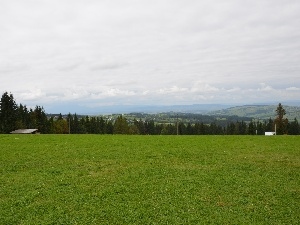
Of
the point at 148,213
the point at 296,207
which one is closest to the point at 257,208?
the point at 296,207

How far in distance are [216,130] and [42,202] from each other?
458 ft

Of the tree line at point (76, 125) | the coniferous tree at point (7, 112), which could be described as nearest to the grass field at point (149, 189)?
the tree line at point (76, 125)

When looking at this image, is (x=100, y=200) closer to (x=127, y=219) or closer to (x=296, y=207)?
(x=127, y=219)

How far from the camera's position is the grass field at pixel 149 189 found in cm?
1183

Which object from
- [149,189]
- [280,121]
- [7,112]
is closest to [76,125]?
[7,112]

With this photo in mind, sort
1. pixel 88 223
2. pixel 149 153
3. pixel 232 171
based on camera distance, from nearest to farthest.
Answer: pixel 88 223
pixel 232 171
pixel 149 153

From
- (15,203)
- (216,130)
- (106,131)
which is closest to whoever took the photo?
(15,203)

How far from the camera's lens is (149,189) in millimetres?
15211

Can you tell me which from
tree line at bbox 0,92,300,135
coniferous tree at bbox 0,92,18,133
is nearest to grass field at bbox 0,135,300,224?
tree line at bbox 0,92,300,135

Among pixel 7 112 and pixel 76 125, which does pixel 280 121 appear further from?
pixel 7 112

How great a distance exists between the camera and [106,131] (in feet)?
432

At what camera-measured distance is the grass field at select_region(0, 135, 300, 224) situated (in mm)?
11828

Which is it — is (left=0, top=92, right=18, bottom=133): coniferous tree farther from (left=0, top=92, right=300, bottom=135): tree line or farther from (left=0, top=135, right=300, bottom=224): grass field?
(left=0, top=135, right=300, bottom=224): grass field

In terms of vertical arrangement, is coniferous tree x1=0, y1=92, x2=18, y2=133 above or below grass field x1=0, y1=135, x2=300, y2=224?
above
